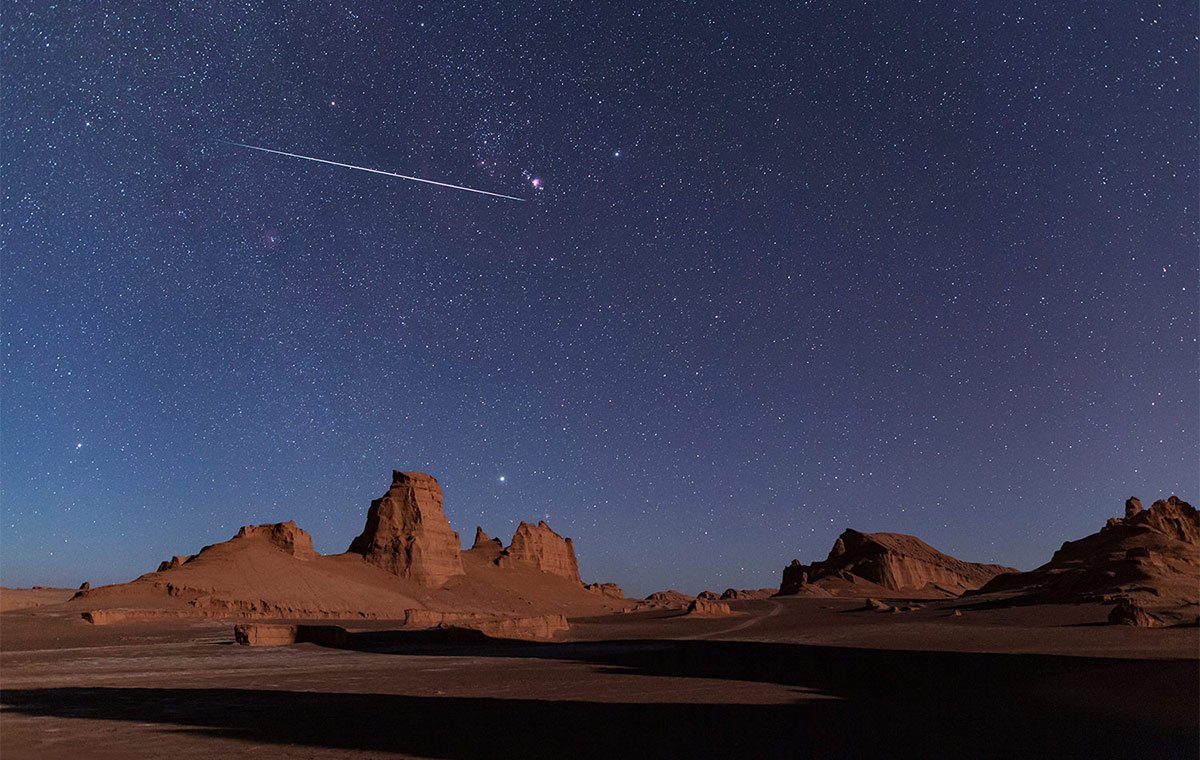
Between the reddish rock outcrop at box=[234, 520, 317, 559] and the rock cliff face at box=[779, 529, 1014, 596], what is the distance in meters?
74.9

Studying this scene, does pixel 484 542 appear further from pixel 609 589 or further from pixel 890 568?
pixel 890 568

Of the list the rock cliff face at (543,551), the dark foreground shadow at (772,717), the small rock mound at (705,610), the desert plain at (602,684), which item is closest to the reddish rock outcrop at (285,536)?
the desert plain at (602,684)

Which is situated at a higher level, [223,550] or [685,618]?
[223,550]

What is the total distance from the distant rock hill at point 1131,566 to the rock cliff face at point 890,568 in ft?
130

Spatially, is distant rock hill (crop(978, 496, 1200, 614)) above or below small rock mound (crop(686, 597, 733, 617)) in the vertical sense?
above

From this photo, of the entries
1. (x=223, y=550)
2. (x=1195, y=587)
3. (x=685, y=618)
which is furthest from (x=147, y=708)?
(x=223, y=550)

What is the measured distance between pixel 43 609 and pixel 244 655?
117ft

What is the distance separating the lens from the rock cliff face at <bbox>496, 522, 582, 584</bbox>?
123062mm

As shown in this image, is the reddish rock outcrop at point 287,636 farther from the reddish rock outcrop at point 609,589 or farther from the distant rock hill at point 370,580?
the reddish rock outcrop at point 609,589

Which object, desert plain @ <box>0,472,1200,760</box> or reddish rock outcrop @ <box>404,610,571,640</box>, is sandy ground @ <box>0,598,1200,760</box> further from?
reddish rock outcrop @ <box>404,610,571,640</box>

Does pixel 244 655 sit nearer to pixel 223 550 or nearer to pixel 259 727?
pixel 259 727

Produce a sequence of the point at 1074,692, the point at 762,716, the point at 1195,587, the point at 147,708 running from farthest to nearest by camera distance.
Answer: the point at 1195,587 < the point at 1074,692 < the point at 147,708 < the point at 762,716

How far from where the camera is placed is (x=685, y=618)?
71812 millimetres

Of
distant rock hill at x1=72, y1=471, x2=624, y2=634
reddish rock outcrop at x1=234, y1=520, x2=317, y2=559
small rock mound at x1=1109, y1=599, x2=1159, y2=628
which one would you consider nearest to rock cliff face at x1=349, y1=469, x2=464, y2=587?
distant rock hill at x1=72, y1=471, x2=624, y2=634
